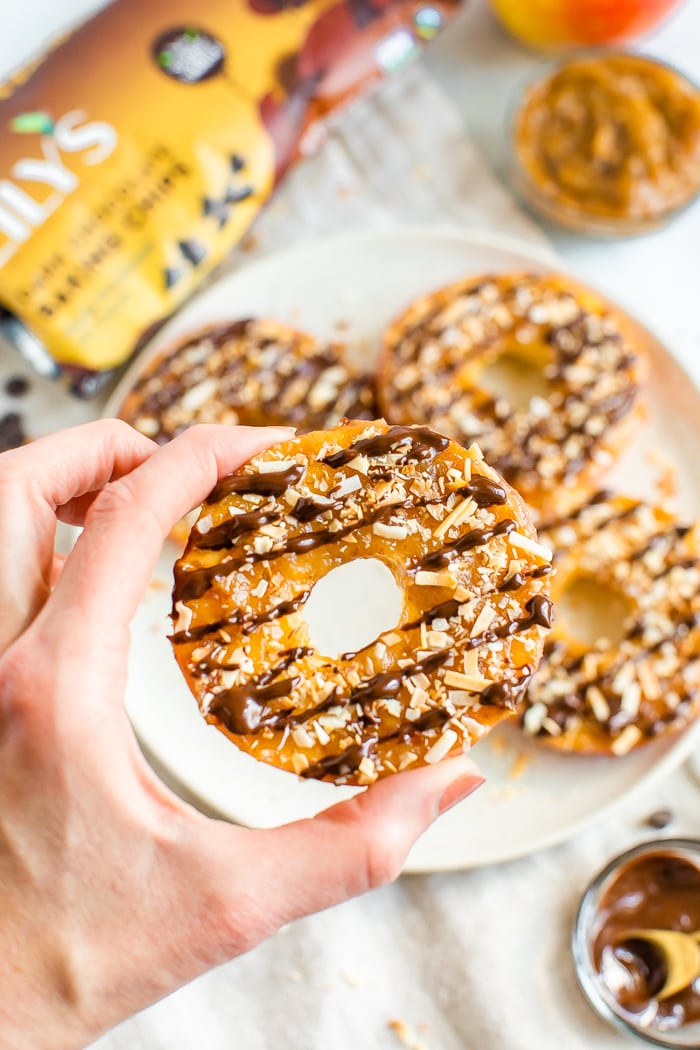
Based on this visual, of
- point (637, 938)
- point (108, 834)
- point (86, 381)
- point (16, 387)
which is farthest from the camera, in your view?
point (16, 387)

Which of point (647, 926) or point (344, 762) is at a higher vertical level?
point (344, 762)

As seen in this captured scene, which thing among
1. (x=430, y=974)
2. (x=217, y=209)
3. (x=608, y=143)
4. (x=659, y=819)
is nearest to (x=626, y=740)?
(x=659, y=819)

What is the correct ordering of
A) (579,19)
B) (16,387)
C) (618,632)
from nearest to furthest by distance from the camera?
(618,632)
(16,387)
(579,19)

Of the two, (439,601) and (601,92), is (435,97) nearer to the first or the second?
(601,92)

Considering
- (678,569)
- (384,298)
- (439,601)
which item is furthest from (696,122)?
(439,601)

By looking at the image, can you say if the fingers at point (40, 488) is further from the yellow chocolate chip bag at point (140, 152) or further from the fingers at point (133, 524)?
the yellow chocolate chip bag at point (140, 152)

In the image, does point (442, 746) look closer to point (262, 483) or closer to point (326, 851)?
point (326, 851)
